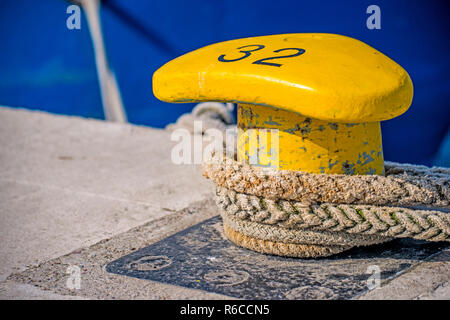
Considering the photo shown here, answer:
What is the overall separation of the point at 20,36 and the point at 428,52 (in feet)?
10.3

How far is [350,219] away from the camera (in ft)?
6.40

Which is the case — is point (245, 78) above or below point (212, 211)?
above

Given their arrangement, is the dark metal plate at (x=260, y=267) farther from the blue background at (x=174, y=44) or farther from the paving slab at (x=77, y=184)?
the blue background at (x=174, y=44)

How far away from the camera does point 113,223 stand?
257 centimetres

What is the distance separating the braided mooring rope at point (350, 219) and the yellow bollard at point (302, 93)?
144 mm

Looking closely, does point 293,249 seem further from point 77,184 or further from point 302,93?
point 77,184

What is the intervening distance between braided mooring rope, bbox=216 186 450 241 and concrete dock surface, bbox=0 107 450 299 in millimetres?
124

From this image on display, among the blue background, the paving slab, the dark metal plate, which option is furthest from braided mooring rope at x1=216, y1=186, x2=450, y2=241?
the blue background

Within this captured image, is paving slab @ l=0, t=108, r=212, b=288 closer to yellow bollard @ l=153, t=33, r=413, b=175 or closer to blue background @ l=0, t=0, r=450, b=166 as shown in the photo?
blue background @ l=0, t=0, r=450, b=166

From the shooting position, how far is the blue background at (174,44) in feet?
10.2

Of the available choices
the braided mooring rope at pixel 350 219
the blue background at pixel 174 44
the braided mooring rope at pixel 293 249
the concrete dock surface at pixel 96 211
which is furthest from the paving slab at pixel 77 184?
the braided mooring rope at pixel 350 219

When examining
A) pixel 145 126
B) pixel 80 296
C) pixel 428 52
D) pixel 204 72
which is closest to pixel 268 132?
pixel 204 72

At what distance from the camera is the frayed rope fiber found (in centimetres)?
196
